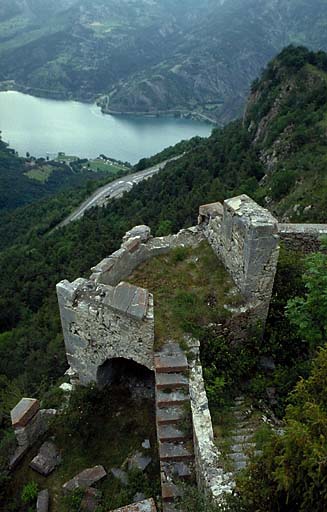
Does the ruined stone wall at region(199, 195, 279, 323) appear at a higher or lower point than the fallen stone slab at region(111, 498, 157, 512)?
higher

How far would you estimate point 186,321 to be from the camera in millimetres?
7953

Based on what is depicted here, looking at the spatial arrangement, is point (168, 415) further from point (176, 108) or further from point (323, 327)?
point (176, 108)

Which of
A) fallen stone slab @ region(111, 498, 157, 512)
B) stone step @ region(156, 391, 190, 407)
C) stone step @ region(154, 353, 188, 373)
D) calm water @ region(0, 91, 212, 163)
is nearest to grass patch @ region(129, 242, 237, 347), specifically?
stone step @ region(154, 353, 188, 373)

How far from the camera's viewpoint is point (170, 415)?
268 inches

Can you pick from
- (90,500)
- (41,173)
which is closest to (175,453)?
(90,500)

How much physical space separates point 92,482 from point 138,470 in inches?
30.9

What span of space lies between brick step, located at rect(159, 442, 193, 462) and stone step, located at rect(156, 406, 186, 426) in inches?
12.7

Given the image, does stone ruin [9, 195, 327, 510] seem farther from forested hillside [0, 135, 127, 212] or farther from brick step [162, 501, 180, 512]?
forested hillside [0, 135, 127, 212]

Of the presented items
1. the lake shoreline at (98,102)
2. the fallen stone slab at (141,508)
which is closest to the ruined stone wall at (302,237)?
the fallen stone slab at (141,508)

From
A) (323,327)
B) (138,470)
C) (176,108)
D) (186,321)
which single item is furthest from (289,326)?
(176,108)

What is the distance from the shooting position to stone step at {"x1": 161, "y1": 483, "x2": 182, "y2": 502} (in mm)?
6109

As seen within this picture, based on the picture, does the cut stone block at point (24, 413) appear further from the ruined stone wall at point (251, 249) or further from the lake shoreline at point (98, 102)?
the lake shoreline at point (98, 102)

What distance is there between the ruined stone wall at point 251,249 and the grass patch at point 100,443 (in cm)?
284

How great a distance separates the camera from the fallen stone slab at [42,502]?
711cm
